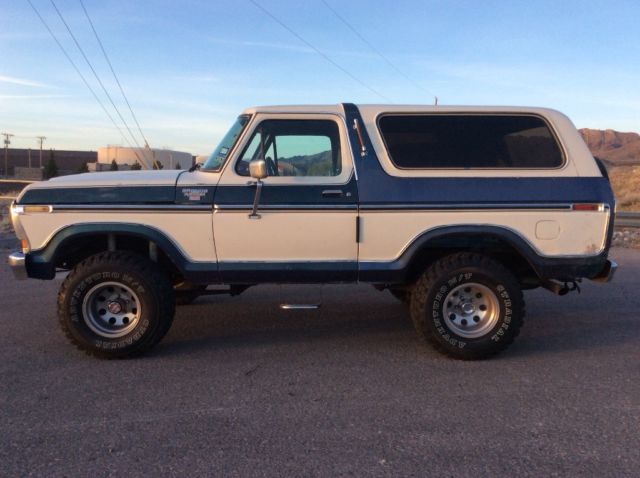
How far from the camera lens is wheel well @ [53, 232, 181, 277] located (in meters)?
5.31

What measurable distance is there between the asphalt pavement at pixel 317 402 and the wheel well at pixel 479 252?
2.21 feet

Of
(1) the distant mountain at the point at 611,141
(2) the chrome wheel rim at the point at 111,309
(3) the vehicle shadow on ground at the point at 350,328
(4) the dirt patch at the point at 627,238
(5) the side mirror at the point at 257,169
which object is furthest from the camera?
(1) the distant mountain at the point at 611,141

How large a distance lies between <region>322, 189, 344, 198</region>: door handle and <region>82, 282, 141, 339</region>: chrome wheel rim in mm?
1838

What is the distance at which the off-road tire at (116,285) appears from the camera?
17.2ft

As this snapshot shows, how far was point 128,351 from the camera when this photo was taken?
527 cm

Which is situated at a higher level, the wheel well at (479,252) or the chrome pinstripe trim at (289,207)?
the chrome pinstripe trim at (289,207)

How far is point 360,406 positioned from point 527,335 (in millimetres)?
2629

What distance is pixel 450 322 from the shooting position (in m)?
5.38

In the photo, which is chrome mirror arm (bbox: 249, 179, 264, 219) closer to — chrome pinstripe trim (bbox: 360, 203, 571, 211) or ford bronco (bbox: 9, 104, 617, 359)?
ford bronco (bbox: 9, 104, 617, 359)

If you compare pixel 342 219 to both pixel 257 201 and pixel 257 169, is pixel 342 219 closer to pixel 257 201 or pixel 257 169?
pixel 257 201

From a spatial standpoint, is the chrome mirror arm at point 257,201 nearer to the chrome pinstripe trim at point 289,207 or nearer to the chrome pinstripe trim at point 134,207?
the chrome pinstripe trim at point 289,207

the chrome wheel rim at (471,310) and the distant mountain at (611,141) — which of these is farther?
the distant mountain at (611,141)

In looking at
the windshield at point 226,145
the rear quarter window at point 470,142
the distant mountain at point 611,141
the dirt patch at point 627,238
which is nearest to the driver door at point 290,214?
the windshield at point 226,145

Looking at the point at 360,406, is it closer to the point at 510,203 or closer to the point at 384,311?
the point at 510,203
